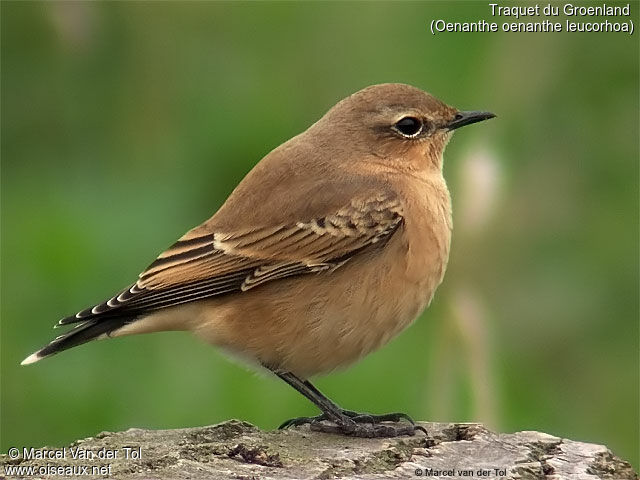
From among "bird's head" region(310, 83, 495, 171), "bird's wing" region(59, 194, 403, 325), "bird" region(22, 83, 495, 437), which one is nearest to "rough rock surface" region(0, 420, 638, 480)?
"bird" region(22, 83, 495, 437)

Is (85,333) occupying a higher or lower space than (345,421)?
higher

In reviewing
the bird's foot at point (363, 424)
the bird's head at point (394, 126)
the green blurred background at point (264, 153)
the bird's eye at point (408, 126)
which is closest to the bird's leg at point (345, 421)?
the bird's foot at point (363, 424)

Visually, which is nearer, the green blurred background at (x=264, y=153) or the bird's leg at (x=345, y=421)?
the bird's leg at (x=345, y=421)

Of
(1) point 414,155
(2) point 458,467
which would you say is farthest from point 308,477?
(1) point 414,155

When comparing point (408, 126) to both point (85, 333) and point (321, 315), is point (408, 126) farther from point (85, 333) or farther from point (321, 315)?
point (85, 333)

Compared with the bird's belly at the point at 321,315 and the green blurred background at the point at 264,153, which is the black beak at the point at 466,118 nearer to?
the green blurred background at the point at 264,153

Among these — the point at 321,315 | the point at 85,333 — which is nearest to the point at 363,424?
the point at 321,315

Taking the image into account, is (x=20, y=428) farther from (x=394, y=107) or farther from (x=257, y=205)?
(x=394, y=107)
